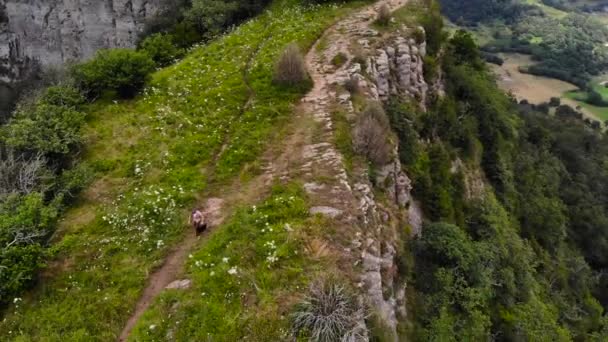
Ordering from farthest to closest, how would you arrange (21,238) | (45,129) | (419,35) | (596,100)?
(596,100), (419,35), (45,129), (21,238)

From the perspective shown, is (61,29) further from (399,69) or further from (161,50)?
(399,69)

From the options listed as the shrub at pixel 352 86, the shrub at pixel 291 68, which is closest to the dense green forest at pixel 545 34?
the shrub at pixel 352 86

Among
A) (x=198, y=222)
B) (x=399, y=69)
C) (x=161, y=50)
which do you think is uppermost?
(x=161, y=50)

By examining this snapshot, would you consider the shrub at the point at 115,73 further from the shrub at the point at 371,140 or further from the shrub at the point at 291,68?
the shrub at the point at 371,140

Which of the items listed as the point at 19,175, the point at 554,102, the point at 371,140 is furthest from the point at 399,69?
the point at 554,102

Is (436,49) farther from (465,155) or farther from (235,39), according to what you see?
(235,39)

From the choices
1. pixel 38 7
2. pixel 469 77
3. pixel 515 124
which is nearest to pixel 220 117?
pixel 469 77

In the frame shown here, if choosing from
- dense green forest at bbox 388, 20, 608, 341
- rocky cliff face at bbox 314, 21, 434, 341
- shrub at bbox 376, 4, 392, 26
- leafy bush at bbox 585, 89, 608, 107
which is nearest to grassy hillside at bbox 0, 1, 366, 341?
rocky cliff face at bbox 314, 21, 434, 341

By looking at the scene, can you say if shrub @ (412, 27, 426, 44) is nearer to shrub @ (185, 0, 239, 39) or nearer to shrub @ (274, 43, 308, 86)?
shrub @ (274, 43, 308, 86)
